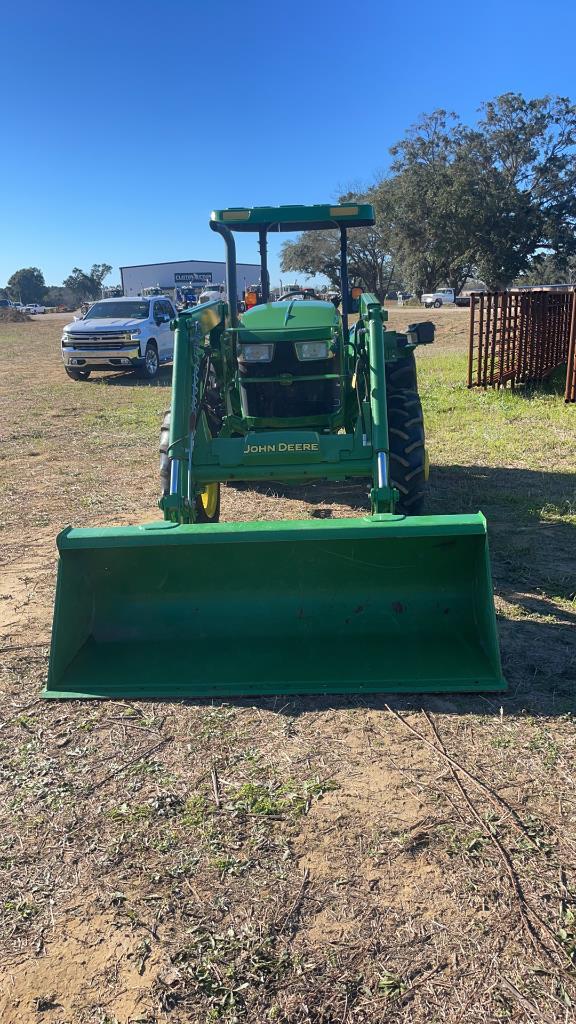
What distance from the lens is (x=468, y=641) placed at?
12.5 feet

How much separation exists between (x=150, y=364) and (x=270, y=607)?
14.0 meters

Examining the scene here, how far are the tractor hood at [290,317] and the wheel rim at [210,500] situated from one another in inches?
48.2

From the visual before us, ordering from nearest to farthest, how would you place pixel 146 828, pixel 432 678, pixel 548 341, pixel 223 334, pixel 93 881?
1. pixel 93 881
2. pixel 146 828
3. pixel 432 678
4. pixel 223 334
5. pixel 548 341

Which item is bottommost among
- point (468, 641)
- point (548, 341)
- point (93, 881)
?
point (93, 881)

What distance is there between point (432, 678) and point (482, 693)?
26cm

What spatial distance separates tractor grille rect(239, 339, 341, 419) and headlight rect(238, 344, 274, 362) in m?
0.03

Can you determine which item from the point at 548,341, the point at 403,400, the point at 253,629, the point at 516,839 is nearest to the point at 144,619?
the point at 253,629

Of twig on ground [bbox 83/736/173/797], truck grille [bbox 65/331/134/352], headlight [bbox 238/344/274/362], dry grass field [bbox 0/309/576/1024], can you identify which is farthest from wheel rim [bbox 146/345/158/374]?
twig on ground [bbox 83/736/173/797]

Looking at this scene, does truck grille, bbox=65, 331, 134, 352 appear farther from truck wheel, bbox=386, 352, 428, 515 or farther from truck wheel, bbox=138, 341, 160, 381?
truck wheel, bbox=386, 352, 428, 515

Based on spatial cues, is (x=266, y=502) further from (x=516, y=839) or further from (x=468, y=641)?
(x=516, y=839)

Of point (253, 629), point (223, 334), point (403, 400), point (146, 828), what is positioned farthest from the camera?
point (223, 334)

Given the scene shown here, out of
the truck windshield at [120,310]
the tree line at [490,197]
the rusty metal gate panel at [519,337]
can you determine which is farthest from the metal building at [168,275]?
the rusty metal gate panel at [519,337]

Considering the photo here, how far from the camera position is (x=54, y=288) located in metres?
117

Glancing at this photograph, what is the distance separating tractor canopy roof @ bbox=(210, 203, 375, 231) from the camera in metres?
6.02
